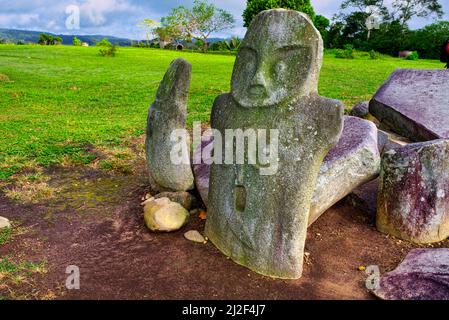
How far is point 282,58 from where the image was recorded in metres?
4.28

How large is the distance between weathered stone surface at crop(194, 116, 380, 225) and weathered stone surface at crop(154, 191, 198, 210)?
30 centimetres

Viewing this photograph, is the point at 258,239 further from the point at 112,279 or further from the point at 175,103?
the point at 175,103

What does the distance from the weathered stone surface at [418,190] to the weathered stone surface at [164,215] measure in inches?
99.0

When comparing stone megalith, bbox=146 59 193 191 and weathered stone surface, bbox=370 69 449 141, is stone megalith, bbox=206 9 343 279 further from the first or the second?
weathered stone surface, bbox=370 69 449 141

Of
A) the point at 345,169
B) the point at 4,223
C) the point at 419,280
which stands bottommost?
the point at 4,223

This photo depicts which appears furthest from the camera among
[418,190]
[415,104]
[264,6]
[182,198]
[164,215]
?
[264,6]

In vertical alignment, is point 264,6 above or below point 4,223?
above

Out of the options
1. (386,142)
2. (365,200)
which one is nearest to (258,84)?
(365,200)

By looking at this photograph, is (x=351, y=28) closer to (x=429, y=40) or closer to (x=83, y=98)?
(x=429, y=40)

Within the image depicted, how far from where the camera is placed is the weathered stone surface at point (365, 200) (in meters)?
5.86

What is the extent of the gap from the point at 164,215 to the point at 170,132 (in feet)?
3.84

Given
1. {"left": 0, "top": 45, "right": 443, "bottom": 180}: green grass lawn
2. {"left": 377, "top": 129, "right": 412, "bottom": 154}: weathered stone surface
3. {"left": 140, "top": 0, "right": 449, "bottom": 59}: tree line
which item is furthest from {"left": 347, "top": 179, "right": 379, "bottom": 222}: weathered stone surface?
{"left": 140, "top": 0, "right": 449, "bottom": 59}: tree line

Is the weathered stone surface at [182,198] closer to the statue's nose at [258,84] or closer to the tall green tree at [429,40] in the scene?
the statue's nose at [258,84]

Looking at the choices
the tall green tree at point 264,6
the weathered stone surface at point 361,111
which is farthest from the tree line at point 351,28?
the weathered stone surface at point 361,111
